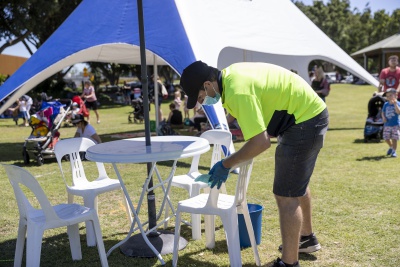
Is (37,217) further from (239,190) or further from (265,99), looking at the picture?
(265,99)

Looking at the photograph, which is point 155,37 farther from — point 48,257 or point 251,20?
point 48,257

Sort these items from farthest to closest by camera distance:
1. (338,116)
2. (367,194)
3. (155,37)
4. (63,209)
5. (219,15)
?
1. (338,116)
2. (219,15)
3. (155,37)
4. (367,194)
5. (63,209)

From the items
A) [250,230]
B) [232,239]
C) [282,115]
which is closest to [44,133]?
[250,230]

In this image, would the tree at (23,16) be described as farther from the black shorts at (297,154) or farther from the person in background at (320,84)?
the black shorts at (297,154)

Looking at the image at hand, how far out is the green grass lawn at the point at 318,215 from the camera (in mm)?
4031

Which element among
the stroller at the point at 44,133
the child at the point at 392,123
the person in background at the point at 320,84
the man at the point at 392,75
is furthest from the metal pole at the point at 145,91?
the person in background at the point at 320,84

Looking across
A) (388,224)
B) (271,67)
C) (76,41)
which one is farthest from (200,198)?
(76,41)

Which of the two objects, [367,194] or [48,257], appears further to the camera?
[367,194]

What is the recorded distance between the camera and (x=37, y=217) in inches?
145

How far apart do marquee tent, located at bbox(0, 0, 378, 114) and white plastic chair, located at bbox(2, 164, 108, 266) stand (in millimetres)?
3903

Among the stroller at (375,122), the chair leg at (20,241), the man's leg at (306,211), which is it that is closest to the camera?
the chair leg at (20,241)

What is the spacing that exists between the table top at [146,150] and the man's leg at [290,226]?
0.83m

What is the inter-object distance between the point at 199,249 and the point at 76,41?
16.4ft

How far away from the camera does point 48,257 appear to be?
4.17 m
